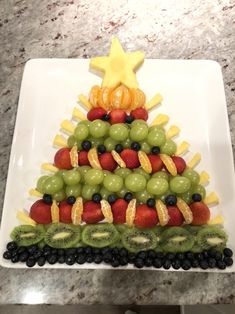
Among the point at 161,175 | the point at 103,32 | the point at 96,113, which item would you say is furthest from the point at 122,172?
the point at 103,32

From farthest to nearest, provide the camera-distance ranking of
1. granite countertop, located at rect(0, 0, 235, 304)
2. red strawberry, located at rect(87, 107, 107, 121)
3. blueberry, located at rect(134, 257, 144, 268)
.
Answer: granite countertop, located at rect(0, 0, 235, 304), red strawberry, located at rect(87, 107, 107, 121), blueberry, located at rect(134, 257, 144, 268)

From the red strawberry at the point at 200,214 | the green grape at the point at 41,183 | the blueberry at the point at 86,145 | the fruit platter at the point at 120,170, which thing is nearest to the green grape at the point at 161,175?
the fruit platter at the point at 120,170

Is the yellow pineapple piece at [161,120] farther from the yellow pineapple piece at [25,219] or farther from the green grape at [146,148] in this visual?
the yellow pineapple piece at [25,219]

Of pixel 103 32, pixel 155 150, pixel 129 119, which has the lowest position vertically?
pixel 155 150

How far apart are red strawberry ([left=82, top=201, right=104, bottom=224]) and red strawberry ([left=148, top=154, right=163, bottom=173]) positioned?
0.20 meters

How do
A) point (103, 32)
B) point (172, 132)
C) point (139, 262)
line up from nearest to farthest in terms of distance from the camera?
1. point (139, 262)
2. point (172, 132)
3. point (103, 32)

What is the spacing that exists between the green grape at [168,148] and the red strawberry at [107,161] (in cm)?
15

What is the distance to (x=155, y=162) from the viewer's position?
100cm

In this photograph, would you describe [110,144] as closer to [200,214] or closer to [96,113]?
A: [96,113]

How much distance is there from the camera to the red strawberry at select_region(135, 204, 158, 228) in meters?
0.93

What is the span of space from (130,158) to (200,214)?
10.0 inches

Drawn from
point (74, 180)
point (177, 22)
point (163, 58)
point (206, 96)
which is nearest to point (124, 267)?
point (74, 180)

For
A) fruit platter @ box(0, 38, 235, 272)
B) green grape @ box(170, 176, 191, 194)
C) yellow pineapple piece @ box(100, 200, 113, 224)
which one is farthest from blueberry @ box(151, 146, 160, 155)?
yellow pineapple piece @ box(100, 200, 113, 224)

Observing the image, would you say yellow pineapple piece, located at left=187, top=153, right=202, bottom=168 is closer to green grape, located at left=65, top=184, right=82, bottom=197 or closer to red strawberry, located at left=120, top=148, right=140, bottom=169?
red strawberry, located at left=120, top=148, right=140, bottom=169
